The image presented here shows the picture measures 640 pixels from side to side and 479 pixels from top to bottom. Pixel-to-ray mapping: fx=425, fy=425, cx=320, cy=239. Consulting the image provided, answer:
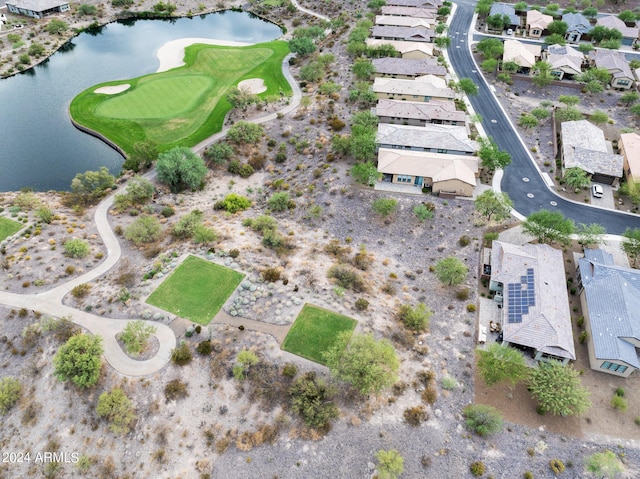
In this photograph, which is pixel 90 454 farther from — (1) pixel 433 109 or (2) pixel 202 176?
(1) pixel 433 109

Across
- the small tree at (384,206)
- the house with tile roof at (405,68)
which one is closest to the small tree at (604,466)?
the small tree at (384,206)

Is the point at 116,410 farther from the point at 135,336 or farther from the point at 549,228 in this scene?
the point at 549,228

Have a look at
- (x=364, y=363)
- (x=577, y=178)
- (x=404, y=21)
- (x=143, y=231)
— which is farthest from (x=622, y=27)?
(x=143, y=231)

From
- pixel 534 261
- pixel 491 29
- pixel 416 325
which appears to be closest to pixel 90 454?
pixel 416 325

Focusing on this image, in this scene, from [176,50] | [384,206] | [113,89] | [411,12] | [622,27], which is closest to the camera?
[384,206]

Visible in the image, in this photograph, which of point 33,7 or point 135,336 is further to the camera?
point 33,7

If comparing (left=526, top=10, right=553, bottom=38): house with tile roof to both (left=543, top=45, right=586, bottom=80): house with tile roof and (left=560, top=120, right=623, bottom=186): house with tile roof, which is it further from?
(left=560, top=120, right=623, bottom=186): house with tile roof

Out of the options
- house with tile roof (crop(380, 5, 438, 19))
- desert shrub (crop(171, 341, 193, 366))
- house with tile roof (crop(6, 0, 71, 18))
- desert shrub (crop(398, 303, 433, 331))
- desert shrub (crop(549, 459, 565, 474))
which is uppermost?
house with tile roof (crop(6, 0, 71, 18))

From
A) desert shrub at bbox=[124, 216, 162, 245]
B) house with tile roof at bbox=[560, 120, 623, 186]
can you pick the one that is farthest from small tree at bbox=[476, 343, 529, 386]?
desert shrub at bbox=[124, 216, 162, 245]
